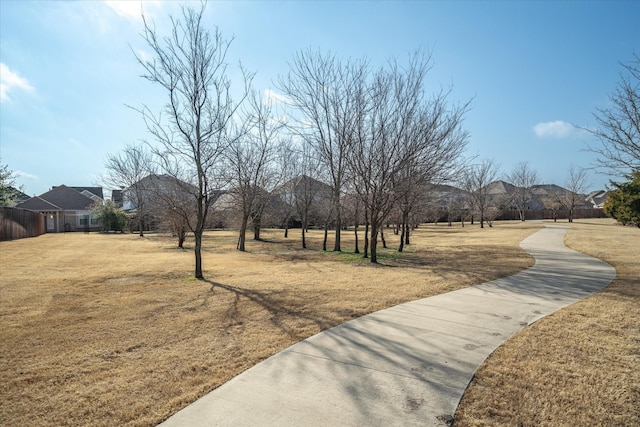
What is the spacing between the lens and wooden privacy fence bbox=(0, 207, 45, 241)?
21503 millimetres

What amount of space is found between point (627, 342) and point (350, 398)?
3664 mm

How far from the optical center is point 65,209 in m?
43.3

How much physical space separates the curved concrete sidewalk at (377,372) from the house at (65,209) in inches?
1770

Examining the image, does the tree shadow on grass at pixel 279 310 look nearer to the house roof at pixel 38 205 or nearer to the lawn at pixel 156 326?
the lawn at pixel 156 326

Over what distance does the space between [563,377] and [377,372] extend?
173cm

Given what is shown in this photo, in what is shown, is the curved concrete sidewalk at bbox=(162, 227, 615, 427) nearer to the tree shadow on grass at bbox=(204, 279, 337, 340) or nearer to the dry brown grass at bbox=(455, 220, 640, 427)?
the dry brown grass at bbox=(455, 220, 640, 427)

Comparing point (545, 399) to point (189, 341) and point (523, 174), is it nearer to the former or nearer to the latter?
point (189, 341)

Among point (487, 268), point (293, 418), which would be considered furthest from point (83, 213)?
point (293, 418)

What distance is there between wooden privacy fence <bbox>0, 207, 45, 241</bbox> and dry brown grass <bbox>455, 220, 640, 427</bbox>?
26.7m

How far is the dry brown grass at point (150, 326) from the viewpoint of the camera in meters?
3.04

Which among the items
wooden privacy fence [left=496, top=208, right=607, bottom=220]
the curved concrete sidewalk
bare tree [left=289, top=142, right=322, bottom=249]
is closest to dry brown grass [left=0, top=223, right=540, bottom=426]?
the curved concrete sidewalk

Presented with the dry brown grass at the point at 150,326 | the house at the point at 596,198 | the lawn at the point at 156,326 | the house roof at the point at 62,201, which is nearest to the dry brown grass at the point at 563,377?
the lawn at the point at 156,326

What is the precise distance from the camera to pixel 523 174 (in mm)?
56156

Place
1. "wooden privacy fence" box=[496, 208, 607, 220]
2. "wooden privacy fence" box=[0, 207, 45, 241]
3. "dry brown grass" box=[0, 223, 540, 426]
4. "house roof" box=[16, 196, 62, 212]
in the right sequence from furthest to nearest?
"wooden privacy fence" box=[496, 208, 607, 220] < "house roof" box=[16, 196, 62, 212] < "wooden privacy fence" box=[0, 207, 45, 241] < "dry brown grass" box=[0, 223, 540, 426]
